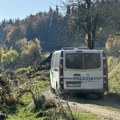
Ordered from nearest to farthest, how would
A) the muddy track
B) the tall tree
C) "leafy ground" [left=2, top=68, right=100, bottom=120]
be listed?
"leafy ground" [left=2, top=68, right=100, bottom=120]
the muddy track
the tall tree

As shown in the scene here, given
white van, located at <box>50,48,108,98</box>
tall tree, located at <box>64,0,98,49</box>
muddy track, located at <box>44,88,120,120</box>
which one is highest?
tall tree, located at <box>64,0,98,49</box>

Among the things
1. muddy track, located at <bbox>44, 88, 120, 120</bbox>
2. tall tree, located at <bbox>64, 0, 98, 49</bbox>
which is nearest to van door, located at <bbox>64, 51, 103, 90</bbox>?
muddy track, located at <bbox>44, 88, 120, 120</bbox>

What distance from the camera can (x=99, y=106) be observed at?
1662cm

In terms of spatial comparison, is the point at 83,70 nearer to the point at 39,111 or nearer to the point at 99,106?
the point at 99,106

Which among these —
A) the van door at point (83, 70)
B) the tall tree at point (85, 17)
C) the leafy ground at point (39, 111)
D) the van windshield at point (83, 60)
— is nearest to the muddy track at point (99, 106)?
the leafy ground at point (39, 111)

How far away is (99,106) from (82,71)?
9.96ft

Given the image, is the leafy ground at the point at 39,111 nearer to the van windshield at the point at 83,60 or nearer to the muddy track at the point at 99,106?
the muddy track at the point at 99,106

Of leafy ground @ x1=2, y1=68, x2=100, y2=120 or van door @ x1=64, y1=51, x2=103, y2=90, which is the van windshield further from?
leafy ground @ x1=2, y1=68, x2=100, y2=120

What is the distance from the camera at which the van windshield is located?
19.2 meters

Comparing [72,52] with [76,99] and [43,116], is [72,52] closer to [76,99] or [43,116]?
[76,99]

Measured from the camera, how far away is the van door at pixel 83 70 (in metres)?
19.2

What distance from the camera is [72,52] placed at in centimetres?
1927

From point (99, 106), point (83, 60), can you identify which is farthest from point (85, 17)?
point (99, 106)

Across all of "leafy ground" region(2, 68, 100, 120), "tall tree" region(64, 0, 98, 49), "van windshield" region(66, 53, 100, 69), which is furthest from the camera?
"tall tree" region(64, 0, 98, 49)
